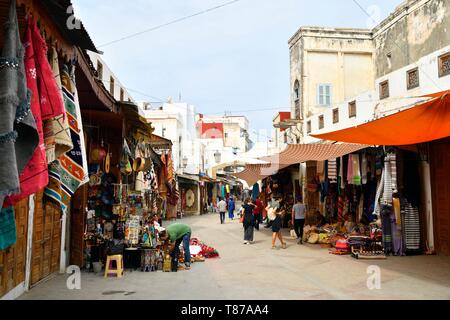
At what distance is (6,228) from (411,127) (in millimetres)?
6500

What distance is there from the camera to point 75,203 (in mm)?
8500

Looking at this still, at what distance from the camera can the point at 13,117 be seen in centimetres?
246

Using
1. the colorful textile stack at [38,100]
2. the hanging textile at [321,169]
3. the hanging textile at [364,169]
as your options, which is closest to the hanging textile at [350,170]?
the hanging textile at [364,169]

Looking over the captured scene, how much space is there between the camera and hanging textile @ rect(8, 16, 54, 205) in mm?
2740

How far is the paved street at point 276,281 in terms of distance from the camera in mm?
6294

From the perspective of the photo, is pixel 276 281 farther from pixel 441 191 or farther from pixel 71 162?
pixel 441 191

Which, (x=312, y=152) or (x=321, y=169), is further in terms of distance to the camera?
(x=321, y=169)

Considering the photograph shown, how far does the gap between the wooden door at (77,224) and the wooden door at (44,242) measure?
530 mm

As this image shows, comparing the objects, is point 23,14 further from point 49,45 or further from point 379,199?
point 379,199

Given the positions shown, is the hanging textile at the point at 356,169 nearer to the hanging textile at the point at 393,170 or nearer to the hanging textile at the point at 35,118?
the hanging textile at the point at 393,170

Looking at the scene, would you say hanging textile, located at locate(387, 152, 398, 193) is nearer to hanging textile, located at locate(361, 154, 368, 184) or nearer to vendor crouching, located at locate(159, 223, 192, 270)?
hanging textile, located at locate(361, 154, 368, 184)

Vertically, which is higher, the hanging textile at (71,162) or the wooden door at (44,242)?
the hanging textile at (71,162)

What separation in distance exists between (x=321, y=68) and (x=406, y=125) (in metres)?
13.1

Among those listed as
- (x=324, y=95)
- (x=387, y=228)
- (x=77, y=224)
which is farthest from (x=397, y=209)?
(x=324, y=95)
